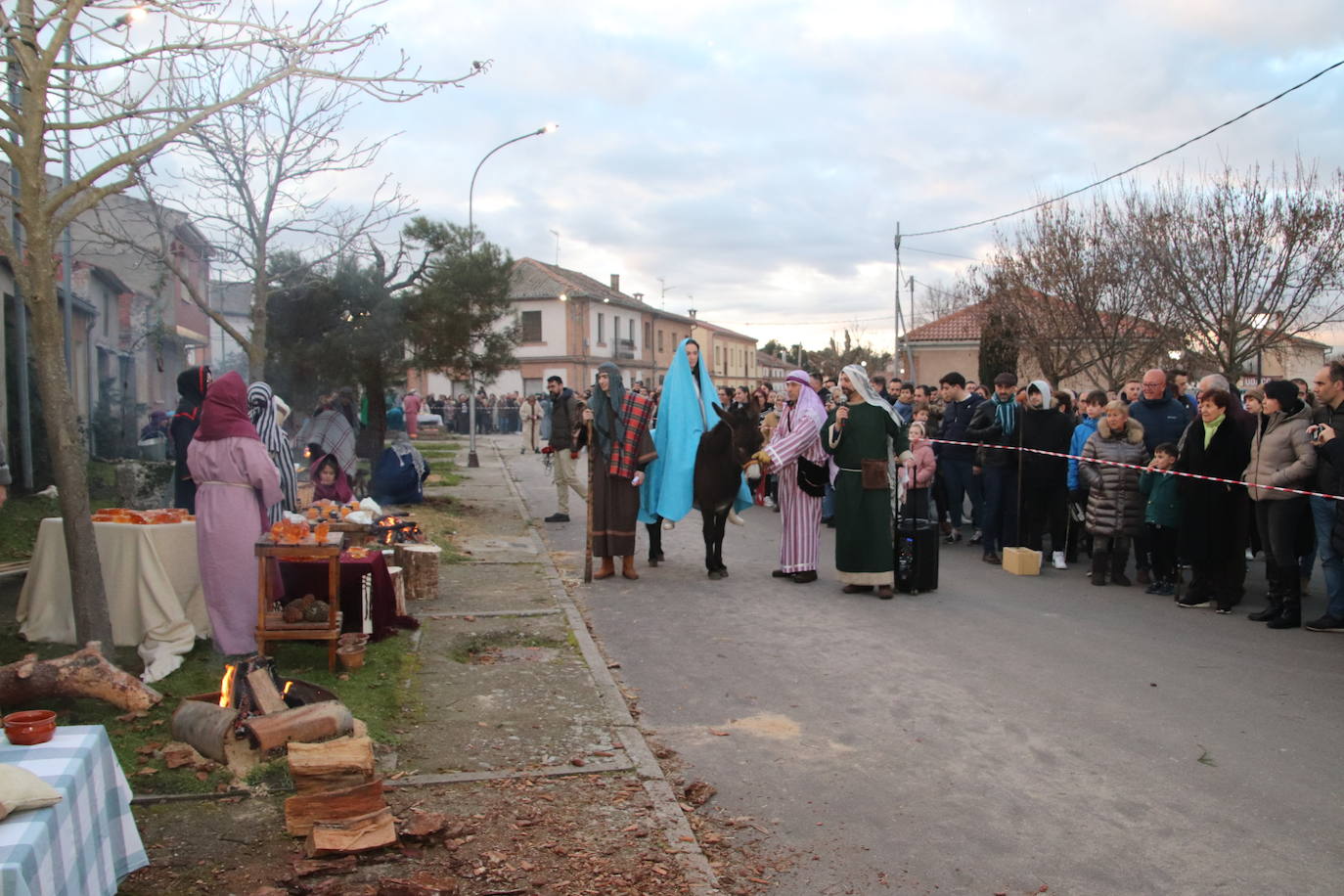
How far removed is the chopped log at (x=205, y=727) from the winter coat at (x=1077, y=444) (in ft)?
28.4

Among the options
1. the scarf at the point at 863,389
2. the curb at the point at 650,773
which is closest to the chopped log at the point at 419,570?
the curb at the point at 650,773

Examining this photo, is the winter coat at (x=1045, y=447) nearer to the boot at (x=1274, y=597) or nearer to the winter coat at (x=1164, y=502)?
the winter coat at (x=1164, y=502)

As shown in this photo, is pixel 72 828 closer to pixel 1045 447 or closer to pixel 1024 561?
pixel 1024 561

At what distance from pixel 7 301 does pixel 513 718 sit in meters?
13.7

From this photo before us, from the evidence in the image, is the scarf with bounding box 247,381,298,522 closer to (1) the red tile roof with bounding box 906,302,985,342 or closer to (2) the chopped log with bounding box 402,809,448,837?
(2) the chopped log with bounding box 402,809,448,837

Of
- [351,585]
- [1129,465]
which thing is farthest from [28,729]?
[1129,465]

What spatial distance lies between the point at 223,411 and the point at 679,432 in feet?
15.7

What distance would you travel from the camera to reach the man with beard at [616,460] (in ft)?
33.4


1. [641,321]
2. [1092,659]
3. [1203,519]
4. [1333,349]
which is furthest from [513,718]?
[641,321]

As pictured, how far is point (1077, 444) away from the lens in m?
11.3

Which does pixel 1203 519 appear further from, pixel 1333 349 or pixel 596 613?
pixel 1333 349

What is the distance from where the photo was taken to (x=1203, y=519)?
8.95 m

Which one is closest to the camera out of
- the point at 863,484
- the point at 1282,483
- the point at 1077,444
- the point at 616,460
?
the point at 1282,483

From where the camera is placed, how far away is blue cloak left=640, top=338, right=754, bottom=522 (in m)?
10.5
